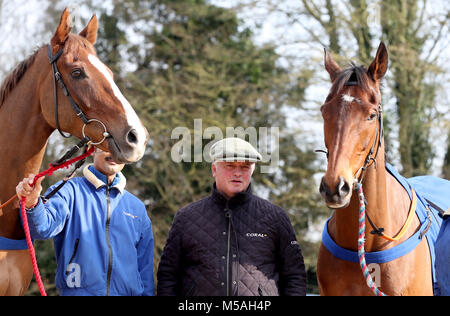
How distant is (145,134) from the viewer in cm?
295

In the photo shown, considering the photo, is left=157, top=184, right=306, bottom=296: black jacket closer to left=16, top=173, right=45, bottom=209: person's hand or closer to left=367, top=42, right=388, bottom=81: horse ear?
left=16, top=173, right=45, bottom=209: person's hand

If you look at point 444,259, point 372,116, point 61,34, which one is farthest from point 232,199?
point 61,34

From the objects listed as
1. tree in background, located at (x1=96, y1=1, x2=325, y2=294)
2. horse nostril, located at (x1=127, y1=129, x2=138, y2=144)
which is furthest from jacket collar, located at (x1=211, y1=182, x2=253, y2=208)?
tree in background, located at (x1=96, y1=1, x2=325, y2=294)

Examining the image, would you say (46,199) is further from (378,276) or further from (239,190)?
(378,276)

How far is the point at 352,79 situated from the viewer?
348 centimetres

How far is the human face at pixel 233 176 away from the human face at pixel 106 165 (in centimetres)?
78

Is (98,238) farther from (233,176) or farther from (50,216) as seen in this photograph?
(233,176)

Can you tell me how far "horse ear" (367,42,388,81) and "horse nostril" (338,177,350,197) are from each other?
891 mm

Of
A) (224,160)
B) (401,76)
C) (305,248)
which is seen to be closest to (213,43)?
(401,76)

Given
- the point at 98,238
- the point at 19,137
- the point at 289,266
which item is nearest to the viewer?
the point at 19,137

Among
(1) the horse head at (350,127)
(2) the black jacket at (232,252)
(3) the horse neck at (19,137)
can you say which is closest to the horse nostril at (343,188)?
(1) the horse head at (350,127)

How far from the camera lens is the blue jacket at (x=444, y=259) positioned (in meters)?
3.14

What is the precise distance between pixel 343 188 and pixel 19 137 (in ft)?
6.51

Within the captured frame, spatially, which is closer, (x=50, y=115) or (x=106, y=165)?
(x=50, y=115)
